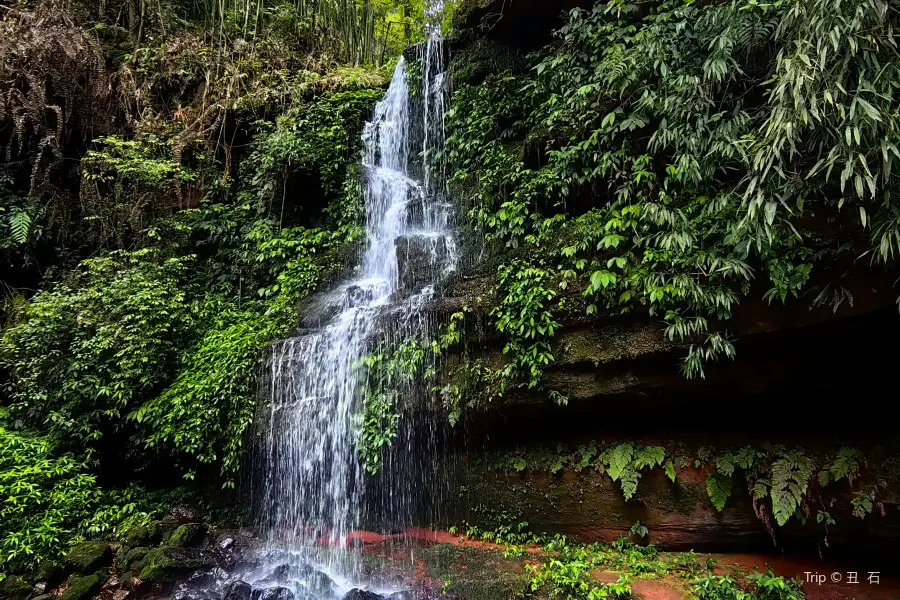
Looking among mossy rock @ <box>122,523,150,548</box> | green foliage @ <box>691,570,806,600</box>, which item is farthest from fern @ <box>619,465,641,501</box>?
mossy rock @ <box>122,523,150,548</box>

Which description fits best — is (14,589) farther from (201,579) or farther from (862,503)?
(862,503)

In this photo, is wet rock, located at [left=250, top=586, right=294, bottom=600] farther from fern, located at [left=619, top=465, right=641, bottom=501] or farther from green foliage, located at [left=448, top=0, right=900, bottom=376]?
green foliage, located at [left=448, top=0, right=900, bottom=376]

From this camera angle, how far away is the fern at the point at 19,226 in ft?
30.4

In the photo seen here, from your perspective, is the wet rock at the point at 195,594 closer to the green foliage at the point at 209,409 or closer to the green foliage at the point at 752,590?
the green foliage at the point at 209,409

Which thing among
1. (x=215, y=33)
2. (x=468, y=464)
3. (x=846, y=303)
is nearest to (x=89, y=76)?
(x=215, y=33)

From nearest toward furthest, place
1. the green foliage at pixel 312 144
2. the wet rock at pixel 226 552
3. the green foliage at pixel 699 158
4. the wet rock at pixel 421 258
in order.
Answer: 1. the green foliage at pixel 699 158
2. the wet rock at pixel 226 552
3. the wet rock at pixel 421 258
4. the green foliage at pixel 312 144

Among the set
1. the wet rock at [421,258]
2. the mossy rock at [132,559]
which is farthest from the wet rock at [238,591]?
the wet rock at [421,258]

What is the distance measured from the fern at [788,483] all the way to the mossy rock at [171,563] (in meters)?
7.15

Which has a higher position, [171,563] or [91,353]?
[91,353]

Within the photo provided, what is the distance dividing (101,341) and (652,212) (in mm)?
8861

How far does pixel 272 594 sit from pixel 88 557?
2781mm

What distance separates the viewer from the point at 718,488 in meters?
5.04

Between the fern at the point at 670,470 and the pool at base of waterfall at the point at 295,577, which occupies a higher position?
the fern at the point at 670,470

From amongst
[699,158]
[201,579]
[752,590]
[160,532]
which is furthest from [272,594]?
[699,158]
